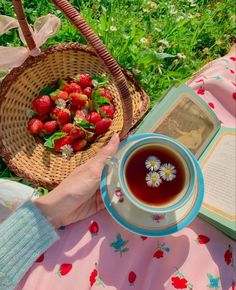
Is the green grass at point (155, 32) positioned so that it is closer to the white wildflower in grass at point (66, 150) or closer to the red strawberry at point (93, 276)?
the white wildflower in grass at point (66, 150)

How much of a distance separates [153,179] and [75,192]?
0.67ft

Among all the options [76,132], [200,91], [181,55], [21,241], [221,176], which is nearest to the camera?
[21,241]

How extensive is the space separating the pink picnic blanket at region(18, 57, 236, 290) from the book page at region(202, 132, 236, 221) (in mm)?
62

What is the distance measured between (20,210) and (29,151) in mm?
451

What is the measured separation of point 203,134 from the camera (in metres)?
1.12

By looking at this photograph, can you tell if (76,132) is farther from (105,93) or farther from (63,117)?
(105,93)

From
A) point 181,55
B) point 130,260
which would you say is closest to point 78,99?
point 181,55

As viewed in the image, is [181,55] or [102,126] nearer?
[102,126]

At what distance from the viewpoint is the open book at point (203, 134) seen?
1.06 metres

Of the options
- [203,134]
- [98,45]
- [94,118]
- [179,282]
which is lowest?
[179,282]

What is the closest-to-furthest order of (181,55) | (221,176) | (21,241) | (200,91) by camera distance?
(21,241) → (221,176) → (200,91) → (181,55)

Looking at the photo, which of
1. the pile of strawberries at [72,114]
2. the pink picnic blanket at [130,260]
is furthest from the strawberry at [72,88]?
the pink picnic blanket at [130,260]

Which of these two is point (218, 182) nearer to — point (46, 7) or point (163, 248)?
point (163, 248)

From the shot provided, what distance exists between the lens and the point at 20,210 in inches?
37.1
